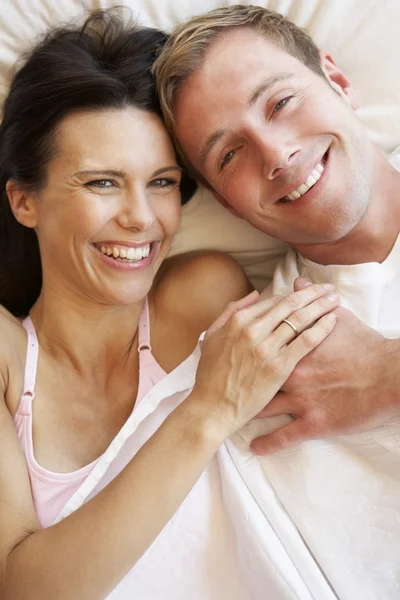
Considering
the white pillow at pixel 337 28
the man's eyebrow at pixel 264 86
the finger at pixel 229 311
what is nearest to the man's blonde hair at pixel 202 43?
the man's eyebrow at pixel 264 86

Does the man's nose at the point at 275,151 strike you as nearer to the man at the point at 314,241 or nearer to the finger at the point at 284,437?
the man at the point at 314,241

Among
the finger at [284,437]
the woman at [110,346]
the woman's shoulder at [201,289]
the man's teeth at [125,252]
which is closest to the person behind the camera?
the woman at [110,346]

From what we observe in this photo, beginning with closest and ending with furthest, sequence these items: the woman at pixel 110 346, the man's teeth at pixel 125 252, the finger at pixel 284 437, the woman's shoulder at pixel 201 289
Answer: the woman at pixel 110 346
the finger at pixel 284 437
the man's teeth at pixel 125 252
the woman's shoulder at pixel 201 289

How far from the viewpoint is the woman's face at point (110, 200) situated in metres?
1.32

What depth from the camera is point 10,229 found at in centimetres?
166

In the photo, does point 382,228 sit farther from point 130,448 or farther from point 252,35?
point 130,448

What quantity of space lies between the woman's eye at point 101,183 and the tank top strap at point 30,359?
0.44 meters

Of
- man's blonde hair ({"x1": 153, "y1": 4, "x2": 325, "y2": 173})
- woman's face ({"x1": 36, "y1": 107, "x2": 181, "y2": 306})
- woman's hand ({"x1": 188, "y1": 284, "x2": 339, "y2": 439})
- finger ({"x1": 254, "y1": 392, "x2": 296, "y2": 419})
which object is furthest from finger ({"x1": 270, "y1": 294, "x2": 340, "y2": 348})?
man's blonde hair ({"x1": 153, "y1": 4, "x2": 325, "y2": 173})

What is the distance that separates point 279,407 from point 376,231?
1.53 ft

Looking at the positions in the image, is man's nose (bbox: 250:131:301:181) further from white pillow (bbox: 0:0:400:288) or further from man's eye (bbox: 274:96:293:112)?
white pillow (bbox: 0:0:400:288)

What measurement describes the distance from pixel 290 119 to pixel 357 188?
203 millimetres

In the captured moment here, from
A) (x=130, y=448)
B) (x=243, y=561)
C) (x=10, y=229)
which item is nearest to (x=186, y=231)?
(x=10, y=229)

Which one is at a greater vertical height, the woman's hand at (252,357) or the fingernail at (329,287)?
the fingernail at (329,287)

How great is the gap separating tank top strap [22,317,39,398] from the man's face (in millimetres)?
609
